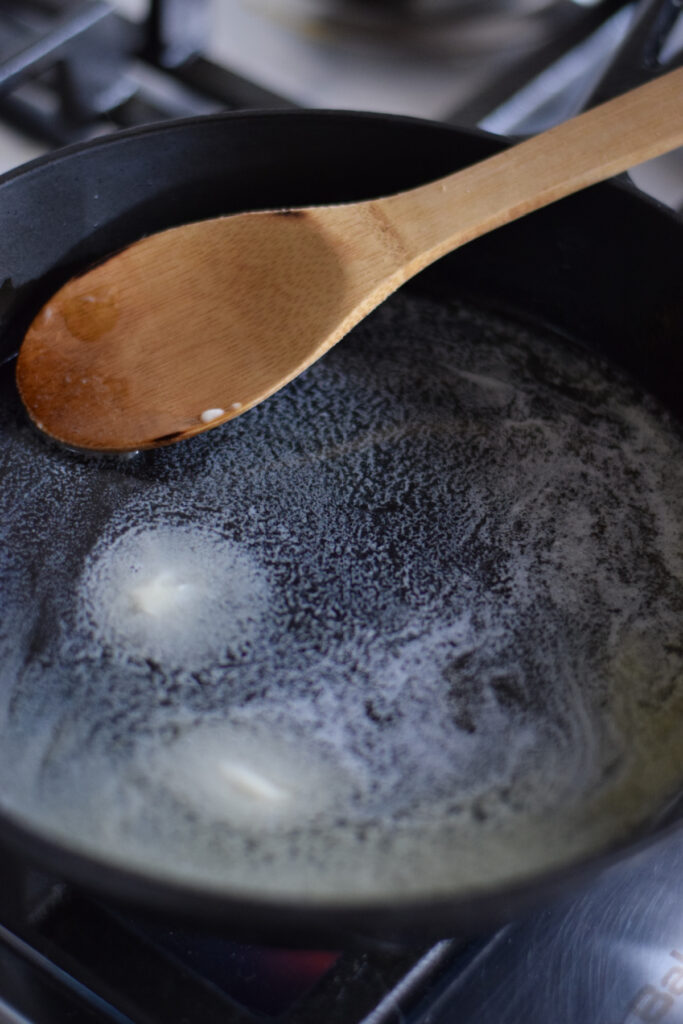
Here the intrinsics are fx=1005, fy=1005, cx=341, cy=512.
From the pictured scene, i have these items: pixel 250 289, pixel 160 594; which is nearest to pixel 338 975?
pixel 160 594

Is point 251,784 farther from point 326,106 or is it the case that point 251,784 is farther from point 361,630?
point 326,106

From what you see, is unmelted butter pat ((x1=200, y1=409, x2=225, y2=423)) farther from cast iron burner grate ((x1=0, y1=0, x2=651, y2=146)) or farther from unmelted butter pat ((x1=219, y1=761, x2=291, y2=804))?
cast iron burner grate ((x1=0, y1=0, x2=651, y2=146))

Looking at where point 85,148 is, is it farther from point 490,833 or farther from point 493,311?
point 490,833

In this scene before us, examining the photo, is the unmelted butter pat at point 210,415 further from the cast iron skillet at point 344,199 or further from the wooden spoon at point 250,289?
the cast iron skillet at point 344,199

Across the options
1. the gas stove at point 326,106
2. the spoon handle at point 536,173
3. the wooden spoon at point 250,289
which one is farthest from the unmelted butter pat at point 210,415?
the gas stove at point 326,106

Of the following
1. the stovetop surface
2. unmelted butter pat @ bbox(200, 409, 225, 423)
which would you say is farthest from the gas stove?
unmelted butter pat @ bbox(200, 409, 225, 423)
